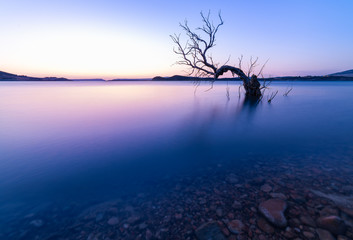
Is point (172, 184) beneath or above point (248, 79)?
beneath

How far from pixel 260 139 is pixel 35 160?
7682mm

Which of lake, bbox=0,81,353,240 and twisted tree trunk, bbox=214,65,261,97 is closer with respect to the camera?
lake, bbox=0,81,353,240

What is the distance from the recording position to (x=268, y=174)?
3.78 metres

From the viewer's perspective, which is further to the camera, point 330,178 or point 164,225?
point 330,178

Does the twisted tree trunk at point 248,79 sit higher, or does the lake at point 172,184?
the twisted tree trunk at point 248,79

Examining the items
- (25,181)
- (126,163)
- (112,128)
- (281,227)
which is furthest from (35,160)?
(281,227)

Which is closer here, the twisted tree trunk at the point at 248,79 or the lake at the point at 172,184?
the lake at the point at 172,184

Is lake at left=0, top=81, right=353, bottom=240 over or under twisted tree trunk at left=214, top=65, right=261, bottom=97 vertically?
under

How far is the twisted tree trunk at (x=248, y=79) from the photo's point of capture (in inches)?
668

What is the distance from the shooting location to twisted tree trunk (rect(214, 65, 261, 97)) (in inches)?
668

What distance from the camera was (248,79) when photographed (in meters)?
17.9

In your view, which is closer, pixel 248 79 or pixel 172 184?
pixel 172 184

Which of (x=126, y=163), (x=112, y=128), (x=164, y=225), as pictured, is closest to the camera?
(x=164, y=225)

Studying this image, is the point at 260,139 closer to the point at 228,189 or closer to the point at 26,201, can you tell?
the point at 228,189
